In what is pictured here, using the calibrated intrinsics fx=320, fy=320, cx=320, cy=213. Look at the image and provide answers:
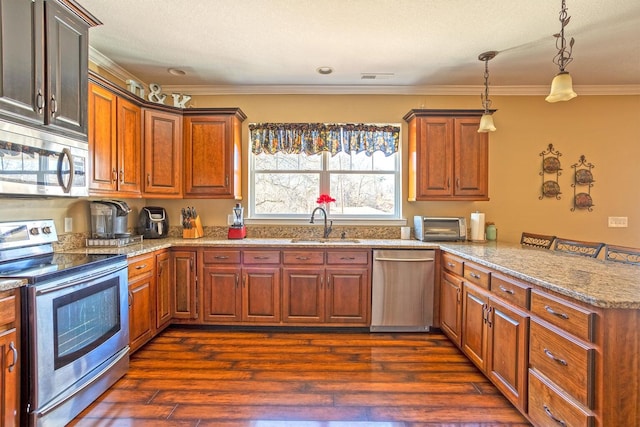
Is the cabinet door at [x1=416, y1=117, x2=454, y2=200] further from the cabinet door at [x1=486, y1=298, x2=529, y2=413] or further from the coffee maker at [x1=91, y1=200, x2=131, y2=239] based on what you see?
the coffee maker at [x1=91, y1=200, x2=131, y2=239]

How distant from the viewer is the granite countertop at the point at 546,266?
4.65 ft

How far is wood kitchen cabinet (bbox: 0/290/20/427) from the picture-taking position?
1.48 metres

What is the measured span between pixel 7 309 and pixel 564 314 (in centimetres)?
264

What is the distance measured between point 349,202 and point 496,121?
1934 millimetres

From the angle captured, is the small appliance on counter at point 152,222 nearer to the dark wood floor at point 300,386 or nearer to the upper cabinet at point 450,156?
the dark wood floor at point 300,386

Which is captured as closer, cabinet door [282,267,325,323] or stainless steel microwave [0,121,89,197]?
stainless steel microwave [0,121,89,197]

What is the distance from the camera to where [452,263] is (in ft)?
9.47

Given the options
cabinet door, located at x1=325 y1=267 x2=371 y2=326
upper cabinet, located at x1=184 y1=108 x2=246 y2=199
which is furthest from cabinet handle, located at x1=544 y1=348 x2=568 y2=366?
upper cabinet, located at x1=184 y1=108 x2=246 y2=199

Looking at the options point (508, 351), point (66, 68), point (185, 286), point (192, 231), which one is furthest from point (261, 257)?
point (508, 351)

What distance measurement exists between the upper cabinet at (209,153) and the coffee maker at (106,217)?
720mm

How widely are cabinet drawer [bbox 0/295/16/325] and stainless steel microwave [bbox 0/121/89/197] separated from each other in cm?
59

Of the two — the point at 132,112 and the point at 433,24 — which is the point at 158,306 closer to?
the point at 132,112

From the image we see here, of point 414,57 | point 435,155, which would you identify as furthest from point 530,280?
point 414,57

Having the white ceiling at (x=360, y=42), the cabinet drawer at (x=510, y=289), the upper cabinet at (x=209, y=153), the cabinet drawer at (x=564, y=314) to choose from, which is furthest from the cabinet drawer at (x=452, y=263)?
the upper cabinet at (x=209, y=153)
